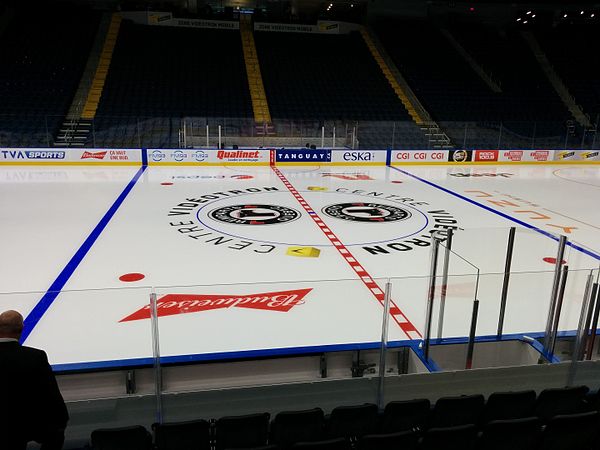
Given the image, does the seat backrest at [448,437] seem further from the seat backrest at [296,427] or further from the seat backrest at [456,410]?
the seat backrest at [296,427]

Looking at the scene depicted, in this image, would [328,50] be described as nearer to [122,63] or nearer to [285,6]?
[285,6]

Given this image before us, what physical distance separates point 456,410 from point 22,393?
7.60 ft

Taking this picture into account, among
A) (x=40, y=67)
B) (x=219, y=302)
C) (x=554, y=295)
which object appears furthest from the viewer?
(x=40, y=67)

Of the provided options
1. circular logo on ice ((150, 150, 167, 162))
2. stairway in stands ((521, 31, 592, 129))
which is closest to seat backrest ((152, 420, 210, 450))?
circular logo on ice ((150, 150, 167, 162))

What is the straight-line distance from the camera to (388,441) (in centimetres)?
253

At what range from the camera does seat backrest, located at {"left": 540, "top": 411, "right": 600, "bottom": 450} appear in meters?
2.69

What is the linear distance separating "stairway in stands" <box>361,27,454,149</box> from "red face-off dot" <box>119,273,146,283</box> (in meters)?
14.8

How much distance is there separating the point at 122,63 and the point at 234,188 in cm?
1357

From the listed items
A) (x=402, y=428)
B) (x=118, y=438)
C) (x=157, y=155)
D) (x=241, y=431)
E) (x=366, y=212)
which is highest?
(x=118, y=438)

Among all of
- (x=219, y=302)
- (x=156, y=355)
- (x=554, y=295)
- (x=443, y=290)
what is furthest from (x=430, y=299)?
(x=156, y=355)

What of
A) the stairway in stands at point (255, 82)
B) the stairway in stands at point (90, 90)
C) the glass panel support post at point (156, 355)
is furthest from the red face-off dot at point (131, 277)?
the stairway in stands at point (255, 82)

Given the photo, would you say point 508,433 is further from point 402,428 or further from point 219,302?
point 219,302

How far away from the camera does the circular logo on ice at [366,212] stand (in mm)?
9586

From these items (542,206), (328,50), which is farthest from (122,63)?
(542,206)
